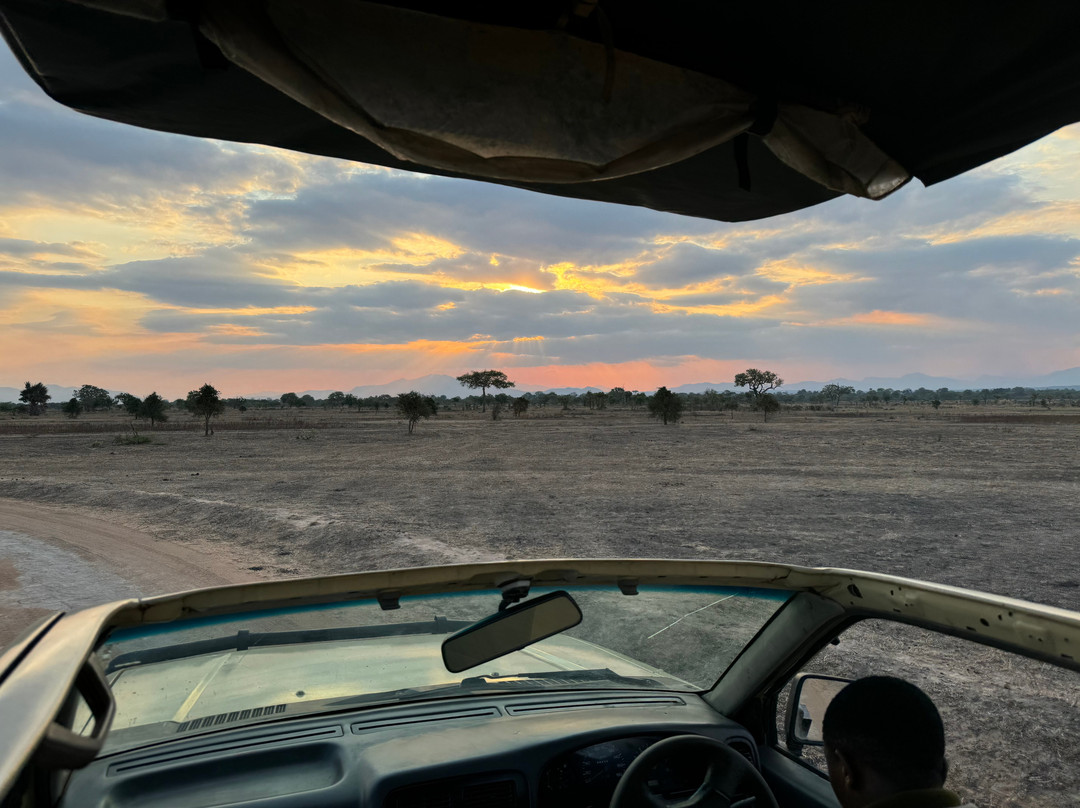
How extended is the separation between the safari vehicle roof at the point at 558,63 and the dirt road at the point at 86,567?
20.8 ft

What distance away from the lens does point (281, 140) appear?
2.39 meters

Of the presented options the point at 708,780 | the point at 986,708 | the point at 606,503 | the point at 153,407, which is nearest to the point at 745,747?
the point at 708,780

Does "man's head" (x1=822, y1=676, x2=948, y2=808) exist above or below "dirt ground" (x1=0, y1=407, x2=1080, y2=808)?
above

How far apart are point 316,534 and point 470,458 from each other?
1593 centimetres

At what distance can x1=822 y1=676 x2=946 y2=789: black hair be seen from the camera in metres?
1.70

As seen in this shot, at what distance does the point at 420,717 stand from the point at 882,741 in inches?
62.2

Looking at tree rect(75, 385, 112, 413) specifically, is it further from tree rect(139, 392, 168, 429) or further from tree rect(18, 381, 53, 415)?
tree rect(139, 392, 168, 429)

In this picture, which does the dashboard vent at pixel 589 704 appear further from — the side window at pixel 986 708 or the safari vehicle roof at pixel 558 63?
the safari vehicle roof at pixel 558 63

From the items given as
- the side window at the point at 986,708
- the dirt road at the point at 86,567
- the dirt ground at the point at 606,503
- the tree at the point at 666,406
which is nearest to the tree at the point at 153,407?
the dirt ground at the point at 606,503

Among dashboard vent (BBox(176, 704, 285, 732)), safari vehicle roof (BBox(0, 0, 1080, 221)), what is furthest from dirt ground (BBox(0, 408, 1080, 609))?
safari vehicle roof (BBox(0, 0, 1080, 221))

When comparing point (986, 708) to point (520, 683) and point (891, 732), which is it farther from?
point (891, 732)

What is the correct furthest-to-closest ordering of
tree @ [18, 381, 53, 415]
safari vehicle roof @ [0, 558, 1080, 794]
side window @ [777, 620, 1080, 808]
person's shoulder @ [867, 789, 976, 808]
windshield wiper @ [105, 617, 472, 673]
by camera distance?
tree @ [18, 381, 53, 415] → side window @ [777, 620, 1080, 808] → windshield wiper @ [105, 617, 472, 673] → person's shoulder @ [867, 789, 976, 808] → safari vehicle roof @ [0, 558, 1080, 794]

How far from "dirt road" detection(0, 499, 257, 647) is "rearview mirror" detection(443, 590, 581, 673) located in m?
5.98

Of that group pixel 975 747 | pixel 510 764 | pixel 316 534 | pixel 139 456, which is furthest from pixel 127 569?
pixel 139 456
